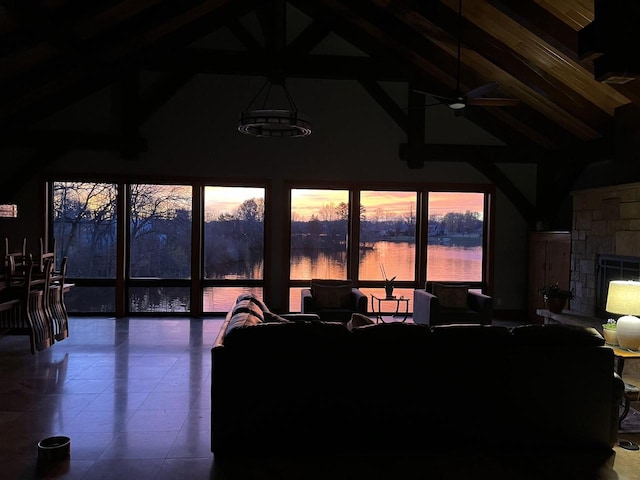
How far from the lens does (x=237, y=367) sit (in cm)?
343

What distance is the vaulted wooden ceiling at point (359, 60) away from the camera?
214 inches

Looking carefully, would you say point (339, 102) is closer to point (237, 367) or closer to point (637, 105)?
point (637, 105)

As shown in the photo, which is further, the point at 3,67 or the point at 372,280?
the point at 372,280

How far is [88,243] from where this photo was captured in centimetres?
839

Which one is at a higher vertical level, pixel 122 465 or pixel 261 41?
pixel 261 41

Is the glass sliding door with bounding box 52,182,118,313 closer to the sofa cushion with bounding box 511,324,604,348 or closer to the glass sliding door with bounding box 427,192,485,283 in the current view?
the glass sliding door with bounding box 427,192,485,283

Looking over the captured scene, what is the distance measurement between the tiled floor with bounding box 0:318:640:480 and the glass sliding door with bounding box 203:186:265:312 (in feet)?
6.97

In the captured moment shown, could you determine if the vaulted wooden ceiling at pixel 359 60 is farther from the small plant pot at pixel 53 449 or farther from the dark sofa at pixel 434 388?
the small plant pot at pixel 53 449

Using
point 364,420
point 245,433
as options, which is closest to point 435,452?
point 364,420

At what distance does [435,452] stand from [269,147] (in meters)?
6.19

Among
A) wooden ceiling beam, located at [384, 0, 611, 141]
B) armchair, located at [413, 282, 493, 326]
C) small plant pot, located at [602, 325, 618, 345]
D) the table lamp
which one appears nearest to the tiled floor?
the table lamp

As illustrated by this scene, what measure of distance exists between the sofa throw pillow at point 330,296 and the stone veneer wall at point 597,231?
3.47 metres

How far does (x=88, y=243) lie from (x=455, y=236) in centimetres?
650

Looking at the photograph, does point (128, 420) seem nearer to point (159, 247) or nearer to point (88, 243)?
point (159, 247)
